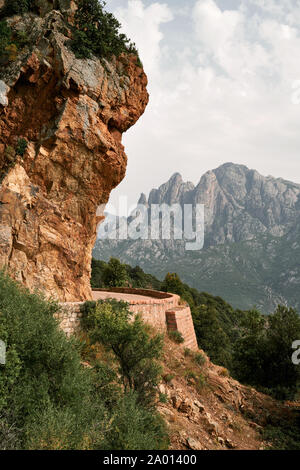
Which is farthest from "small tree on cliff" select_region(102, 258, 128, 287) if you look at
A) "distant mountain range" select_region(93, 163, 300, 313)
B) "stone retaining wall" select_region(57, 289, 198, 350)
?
"distant mountain range" select_region(93, 163, 300, 313)

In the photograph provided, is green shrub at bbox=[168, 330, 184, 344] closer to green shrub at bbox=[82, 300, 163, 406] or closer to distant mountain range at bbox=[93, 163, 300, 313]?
green shrub at bbox=[82, 300, 163, 406]

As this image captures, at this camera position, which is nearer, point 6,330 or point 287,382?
point 6,330

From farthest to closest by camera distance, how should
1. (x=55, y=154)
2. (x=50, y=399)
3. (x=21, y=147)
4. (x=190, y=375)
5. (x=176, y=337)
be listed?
(x=176, y=337), (x=55, y=154), (x=21, y=147), (x=190, y=375), (x=50, y=399)

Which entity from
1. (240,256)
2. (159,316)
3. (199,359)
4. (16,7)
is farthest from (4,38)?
(240,256)

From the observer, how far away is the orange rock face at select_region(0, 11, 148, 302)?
15.1 metres

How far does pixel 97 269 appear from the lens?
5712 centimetres

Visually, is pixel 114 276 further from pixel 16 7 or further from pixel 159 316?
pixel 16 7

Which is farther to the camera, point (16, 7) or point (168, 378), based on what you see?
point (16, 7)

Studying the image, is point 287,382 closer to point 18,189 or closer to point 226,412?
point 226,412

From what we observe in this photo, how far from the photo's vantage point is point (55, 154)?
1631 cm

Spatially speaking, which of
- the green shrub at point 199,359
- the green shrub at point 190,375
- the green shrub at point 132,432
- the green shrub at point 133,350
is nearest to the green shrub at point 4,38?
the green shrub at point 133,350

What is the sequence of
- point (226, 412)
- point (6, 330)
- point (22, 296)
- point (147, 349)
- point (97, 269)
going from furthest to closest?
1. point (97, 269)
2. point (226, 412)
3. point (147, 349)
4. point (22, 296)
5. point (6, 330)

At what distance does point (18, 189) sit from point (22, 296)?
7439 mm
